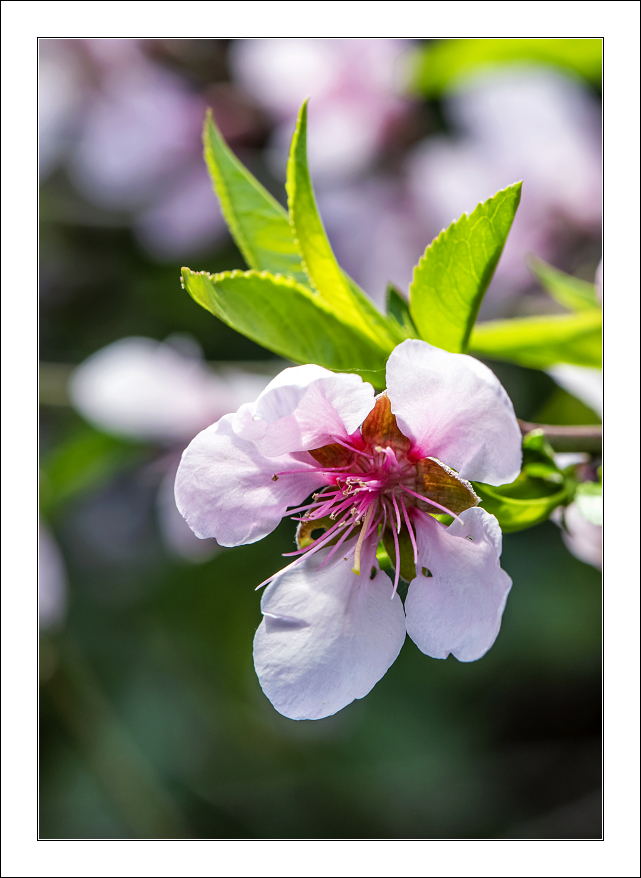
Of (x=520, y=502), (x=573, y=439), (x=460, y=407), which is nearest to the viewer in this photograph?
(x=460, y=407)

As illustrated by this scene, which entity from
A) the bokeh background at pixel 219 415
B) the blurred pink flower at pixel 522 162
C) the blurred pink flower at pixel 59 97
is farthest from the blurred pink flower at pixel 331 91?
the blurred pink flower at pixel 59 97

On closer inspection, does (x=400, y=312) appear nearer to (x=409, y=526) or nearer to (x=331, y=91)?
(x=409, y=526)

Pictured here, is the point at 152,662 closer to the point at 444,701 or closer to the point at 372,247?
the point at 444,701

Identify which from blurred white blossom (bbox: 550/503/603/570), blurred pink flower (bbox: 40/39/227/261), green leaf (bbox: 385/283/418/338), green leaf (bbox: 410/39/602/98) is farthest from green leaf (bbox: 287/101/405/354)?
blurred pink flower (bbox: 40/39/227/261)

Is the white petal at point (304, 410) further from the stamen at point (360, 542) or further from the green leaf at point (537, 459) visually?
the green leaf at point (537, 459)

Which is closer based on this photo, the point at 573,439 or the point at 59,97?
the point at 573,439

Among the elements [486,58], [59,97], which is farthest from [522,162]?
[59,97]

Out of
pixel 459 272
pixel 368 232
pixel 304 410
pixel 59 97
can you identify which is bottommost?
pixel 304 410
